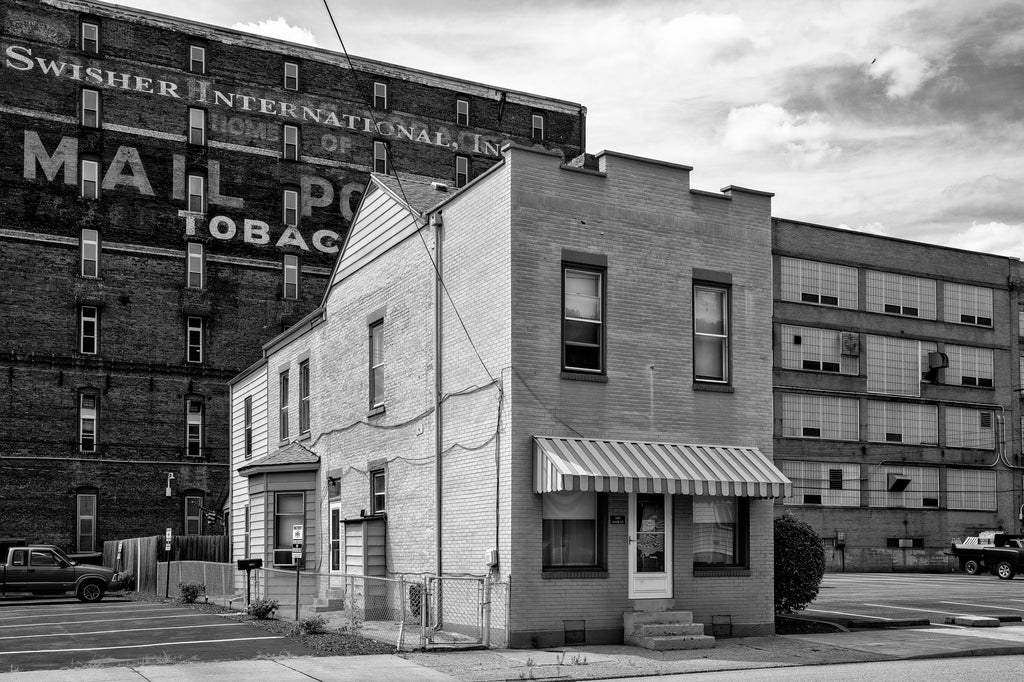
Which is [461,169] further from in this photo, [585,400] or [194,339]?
[585,400]

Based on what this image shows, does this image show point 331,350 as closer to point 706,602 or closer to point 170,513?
point 706,602

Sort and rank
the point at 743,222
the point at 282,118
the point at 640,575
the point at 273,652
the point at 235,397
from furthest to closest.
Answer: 1. the point at 282,118
2. the point at 235,397
3. the point at 743,222
4. the point at 640,575
5. the point at 273,652

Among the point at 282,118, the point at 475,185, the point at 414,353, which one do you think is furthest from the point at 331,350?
the point at 282,118

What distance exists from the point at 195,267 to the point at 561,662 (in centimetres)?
3975

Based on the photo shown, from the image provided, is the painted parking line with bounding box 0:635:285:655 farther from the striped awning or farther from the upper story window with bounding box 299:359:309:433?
the upper story window with bounding box 299:359:309:433

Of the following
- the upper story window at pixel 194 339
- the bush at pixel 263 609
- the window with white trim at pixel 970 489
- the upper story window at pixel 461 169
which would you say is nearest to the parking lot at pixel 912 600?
the bush at pixel 263 609

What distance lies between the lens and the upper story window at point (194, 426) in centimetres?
5112

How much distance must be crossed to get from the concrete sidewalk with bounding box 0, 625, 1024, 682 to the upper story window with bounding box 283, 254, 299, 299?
38.0m

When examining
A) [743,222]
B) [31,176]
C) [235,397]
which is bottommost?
[235,397]

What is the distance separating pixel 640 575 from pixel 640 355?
3.85m

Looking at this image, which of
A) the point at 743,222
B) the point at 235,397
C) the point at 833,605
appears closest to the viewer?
the point at 743,222

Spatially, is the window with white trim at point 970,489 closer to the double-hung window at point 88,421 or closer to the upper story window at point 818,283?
the upper story window at point 818,283

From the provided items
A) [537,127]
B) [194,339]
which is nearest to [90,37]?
[194,339]

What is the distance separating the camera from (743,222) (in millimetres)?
21812
